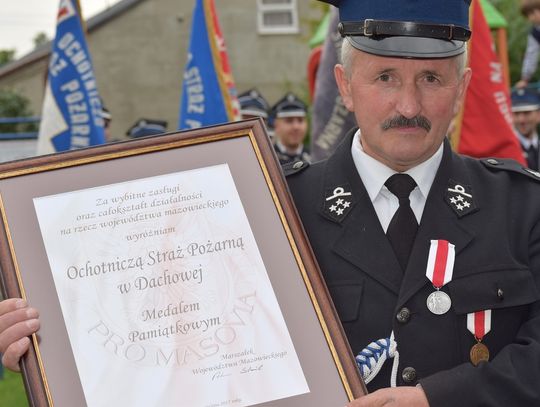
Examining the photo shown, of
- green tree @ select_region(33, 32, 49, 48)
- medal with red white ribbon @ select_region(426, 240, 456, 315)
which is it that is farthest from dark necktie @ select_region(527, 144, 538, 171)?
green tree @ select_region(33, 32, 49, 48)

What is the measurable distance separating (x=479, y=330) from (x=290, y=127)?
8155mm

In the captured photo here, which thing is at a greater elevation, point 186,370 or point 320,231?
point 320,231

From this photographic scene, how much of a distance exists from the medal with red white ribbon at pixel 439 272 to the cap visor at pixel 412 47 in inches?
19.3

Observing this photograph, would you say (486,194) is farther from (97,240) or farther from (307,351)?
(97,240)

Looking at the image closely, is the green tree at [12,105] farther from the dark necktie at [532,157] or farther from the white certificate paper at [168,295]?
the white certificate paper at [168,295]

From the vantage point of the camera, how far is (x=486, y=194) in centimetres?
258

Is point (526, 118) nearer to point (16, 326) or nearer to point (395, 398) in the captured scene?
point (395, 398)

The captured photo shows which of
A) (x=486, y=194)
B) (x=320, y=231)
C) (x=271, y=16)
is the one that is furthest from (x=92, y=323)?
(x=271, y=16)

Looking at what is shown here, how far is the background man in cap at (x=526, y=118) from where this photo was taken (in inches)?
400

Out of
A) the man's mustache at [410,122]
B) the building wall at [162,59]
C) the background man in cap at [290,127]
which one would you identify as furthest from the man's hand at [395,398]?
the building wall at [162,59]

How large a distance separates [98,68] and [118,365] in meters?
25.7

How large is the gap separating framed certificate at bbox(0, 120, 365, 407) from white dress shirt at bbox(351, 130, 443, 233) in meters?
0.28

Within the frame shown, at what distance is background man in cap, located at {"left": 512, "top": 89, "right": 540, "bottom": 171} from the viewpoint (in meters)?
10.2

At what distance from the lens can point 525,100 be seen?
10.6 meters
